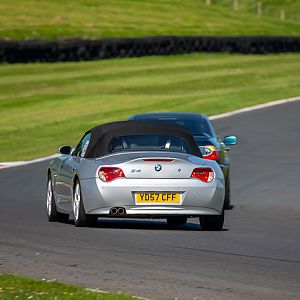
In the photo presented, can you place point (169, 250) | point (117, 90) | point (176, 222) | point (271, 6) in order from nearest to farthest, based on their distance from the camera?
point (169, 250), point (176, 222), point (117, 90), point (271, 6)

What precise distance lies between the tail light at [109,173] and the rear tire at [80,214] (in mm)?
385

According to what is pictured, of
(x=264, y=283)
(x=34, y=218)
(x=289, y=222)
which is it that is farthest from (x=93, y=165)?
(x=264, y=283)

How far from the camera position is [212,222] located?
13.7 metres

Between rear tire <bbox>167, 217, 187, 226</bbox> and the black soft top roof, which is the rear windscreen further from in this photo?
rear tire <bbox>167, 217, 187, 226</bbox>

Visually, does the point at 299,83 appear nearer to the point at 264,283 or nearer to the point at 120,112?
the point at 120,112

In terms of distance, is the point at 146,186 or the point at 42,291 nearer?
the point at 42,291

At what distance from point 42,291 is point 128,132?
230 inches

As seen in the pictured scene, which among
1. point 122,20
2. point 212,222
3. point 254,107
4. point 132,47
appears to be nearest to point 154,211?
point 212,222

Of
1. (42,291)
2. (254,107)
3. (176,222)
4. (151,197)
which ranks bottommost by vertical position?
(254,107)

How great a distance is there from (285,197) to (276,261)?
331 inches

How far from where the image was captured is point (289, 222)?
15.4m

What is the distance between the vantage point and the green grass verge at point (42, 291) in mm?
8273

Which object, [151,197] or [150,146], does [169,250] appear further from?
[150,146]

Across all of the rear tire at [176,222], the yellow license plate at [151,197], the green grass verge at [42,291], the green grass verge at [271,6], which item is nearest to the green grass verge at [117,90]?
the rear tire at [176,222]
